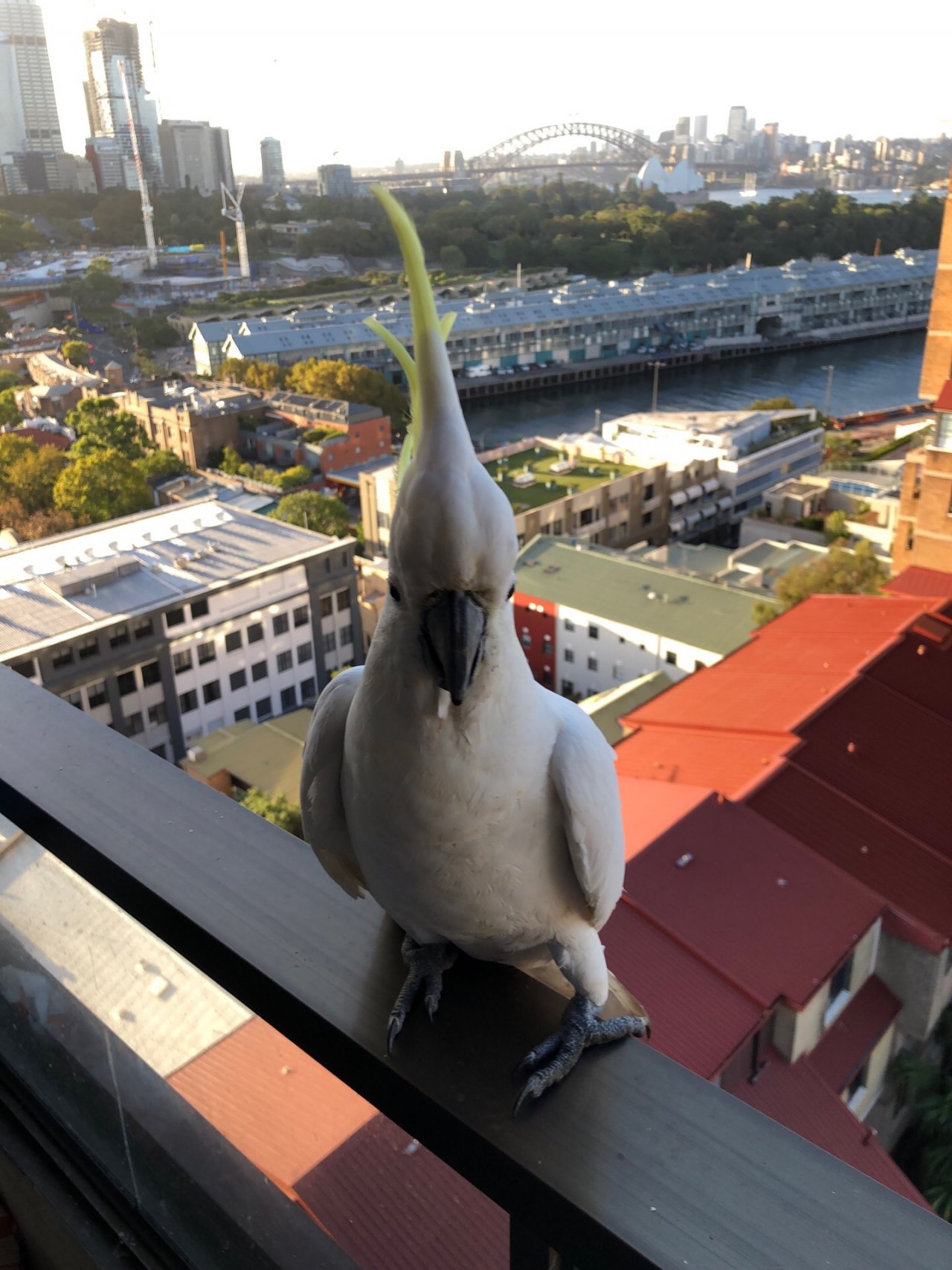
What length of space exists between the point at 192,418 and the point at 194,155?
71.5 feet

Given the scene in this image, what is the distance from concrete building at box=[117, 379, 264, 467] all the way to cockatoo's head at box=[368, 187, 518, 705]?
10.0 meters

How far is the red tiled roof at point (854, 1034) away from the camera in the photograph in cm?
246

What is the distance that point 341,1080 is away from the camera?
1.54 feet

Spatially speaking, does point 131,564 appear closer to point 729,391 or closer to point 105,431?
point 105,431

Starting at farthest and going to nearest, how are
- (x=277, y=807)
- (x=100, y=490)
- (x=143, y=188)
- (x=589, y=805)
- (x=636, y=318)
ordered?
(x=143, y=188) → (x=636, y=318) → (x=100, y=490) → (x=277, y=807) → (x=589, y=805)

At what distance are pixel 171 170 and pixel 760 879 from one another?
30455 mm

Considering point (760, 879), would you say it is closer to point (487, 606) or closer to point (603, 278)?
point (487, 606)

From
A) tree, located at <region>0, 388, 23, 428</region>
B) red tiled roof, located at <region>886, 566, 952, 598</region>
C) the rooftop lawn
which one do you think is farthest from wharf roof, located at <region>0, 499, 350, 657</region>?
tree, located at <region>0, 388, 23, 428</region>

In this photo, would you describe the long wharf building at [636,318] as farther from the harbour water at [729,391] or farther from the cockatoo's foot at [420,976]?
the cockatoo's foot at [420,976]

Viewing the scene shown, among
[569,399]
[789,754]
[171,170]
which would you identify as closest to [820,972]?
[789,754]

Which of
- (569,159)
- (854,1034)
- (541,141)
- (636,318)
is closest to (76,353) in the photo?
(636,318)

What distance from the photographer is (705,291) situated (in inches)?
689

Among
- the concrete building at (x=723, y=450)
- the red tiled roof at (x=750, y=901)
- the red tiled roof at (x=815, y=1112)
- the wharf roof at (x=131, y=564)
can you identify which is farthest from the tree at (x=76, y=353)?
the red tiled roof at (x=815, y=1112)

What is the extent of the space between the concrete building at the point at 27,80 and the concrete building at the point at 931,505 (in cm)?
1887
